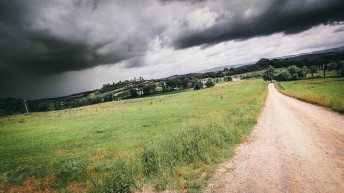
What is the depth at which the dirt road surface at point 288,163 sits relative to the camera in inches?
359

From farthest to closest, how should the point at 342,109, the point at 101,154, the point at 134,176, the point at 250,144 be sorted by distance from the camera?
the point at 342,109 → the point at 101,154 → the point at 250,144 → the point at 134,176

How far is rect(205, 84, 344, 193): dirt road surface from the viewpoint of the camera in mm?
9109

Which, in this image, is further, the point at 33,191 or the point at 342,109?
the point at 342,109

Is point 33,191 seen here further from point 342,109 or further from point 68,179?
point 342,109

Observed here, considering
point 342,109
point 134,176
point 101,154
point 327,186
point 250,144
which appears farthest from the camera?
point 342,109

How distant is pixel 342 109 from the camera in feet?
71.7

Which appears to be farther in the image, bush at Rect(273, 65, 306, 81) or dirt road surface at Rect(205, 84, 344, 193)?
bush at Rect(273, 65, 306, 81)

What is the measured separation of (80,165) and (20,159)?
825 centimetres

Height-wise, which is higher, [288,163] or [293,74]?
[293,74]

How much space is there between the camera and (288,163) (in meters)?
11.3

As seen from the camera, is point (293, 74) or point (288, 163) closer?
point (288, 163)

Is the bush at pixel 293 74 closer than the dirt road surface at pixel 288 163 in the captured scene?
No

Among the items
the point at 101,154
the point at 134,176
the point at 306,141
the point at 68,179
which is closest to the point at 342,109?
the point at 306,141

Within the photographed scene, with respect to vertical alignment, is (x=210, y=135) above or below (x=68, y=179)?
above
